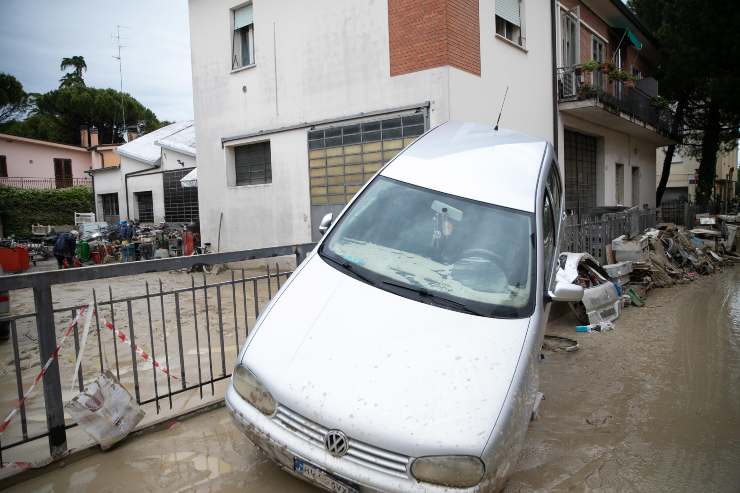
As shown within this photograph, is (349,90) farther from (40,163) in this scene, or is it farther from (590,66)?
(40,163)

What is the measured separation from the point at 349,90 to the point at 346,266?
8624mm

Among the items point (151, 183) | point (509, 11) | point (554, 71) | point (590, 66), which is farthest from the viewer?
point (151, 183)

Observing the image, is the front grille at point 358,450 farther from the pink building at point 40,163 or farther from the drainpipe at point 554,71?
the pink building at point 40,163

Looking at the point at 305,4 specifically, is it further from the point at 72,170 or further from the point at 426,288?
the point at 72,170

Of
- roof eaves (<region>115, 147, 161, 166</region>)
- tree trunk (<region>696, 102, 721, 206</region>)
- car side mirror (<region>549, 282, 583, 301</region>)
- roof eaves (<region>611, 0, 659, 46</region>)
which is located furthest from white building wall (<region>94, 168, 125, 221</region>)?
tree trunk (<region>696, 102, 721, 206</region>)

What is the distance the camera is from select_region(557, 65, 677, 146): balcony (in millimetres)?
13812

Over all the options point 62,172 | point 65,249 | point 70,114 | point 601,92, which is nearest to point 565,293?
point 601,92

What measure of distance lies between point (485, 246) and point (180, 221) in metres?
17.9

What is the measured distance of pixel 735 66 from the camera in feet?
58.8

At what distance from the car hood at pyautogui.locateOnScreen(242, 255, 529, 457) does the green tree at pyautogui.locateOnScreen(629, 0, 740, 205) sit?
1980cm

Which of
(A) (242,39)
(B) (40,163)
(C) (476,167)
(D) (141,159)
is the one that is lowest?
(C) (476,167)

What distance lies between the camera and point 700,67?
18875mm

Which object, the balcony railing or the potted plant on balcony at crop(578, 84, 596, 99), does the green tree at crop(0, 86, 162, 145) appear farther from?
the potted plant on balcony at crop(578, 84, 596, 99)

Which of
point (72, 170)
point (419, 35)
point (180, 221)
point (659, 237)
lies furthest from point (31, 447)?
point (72, 170)
